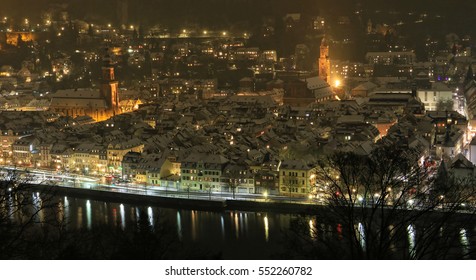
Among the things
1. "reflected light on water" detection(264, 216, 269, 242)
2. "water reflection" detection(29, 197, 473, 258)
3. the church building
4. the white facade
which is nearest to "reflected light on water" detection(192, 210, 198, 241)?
"water reflection" detection(29, 197, 473, 258)

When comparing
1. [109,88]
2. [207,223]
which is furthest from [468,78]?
[207,223]

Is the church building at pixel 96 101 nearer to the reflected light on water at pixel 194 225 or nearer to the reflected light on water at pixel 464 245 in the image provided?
the reflected light on water at pixel 194 225

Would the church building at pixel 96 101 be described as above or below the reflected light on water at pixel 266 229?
above

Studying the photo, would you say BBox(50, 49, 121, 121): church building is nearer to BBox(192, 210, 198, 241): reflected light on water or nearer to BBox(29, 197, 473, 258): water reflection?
BBox(29, 197, 473, 258): water reflection

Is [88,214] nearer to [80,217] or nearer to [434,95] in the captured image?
[80,217]

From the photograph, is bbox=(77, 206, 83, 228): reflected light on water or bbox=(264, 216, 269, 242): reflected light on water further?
bbox=(77, 206, 83, 228): reflected light on water

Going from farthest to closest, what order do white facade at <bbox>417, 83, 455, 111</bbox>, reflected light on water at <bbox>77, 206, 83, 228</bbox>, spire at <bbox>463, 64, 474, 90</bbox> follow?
spire at <bbox>463, 64, 474, 90</bbox>, white facade at <bbox>417, 83, 455, 111</bbox>, reflected light on water at <bbox>77, 206, 83, 228</bbox>

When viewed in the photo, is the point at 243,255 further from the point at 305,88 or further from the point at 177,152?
the point at 305,88

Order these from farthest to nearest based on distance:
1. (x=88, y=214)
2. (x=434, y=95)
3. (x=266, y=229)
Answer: (x=434, y=95) < (x=88, y=214) < (x=266, y=229)

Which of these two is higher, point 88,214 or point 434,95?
point 434,95

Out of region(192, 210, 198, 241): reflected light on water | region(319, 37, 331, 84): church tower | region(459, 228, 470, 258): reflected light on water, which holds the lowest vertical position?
region(192, 210, 198, 241): reflected light on water

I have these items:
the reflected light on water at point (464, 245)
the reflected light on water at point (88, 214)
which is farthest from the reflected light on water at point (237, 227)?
the reflected light on water at point (464, 245)
